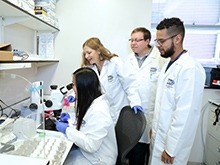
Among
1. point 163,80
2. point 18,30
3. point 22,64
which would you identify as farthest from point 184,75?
point 18,30

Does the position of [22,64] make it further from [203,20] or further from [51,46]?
[203,20]

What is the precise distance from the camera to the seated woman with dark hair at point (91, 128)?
127cm

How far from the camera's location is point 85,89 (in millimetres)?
1387

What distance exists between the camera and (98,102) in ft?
4.50

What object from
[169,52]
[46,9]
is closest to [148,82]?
[169,52]

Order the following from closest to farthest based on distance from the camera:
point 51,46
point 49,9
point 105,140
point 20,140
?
1. point 20,140
2. point 105,140
3. point 49,9
4. point 51,46

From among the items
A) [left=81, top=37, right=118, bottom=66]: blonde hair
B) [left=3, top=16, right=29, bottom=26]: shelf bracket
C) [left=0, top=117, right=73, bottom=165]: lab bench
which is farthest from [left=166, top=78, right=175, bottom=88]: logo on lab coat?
[left=3, top=16, right=29, bottom=26]: shelf bracket

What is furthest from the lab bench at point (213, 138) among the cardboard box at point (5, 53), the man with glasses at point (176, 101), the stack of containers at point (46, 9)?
the cardboard box at point (5, 53)

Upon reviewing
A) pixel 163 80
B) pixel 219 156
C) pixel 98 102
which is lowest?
pixel 219 156

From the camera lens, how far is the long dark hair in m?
1.37

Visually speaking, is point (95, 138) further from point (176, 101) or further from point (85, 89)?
point (176, 101)

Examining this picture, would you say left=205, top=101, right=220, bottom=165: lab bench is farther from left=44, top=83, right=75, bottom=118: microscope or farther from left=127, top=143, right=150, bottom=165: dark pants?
left=44, top=83, right=75, bottom=118: microscope

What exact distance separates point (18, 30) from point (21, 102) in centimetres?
66

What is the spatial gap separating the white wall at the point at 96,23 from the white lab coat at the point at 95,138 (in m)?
1.31
